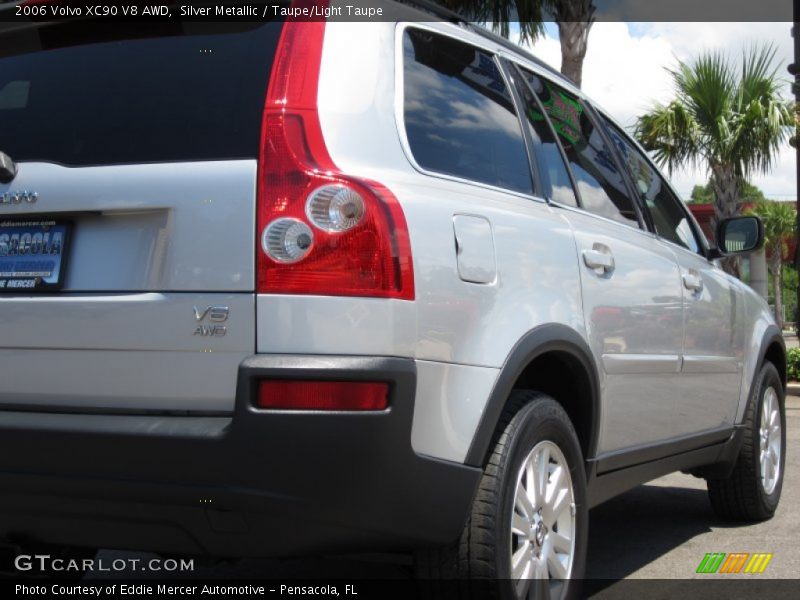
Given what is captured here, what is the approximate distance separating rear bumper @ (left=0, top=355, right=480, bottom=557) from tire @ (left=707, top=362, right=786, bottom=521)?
293cm

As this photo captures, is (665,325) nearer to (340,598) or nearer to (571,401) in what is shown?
(571,401)

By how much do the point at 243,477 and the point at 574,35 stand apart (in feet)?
41.6

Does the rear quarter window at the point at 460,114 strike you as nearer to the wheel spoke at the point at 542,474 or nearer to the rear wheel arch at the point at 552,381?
the rear wheel arch at the point at 552,381

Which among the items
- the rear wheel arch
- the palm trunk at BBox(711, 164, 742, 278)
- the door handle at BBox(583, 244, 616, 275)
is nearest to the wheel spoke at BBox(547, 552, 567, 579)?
the rear wheel arch

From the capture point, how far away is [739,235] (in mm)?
5238

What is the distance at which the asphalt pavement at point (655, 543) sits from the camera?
432cm

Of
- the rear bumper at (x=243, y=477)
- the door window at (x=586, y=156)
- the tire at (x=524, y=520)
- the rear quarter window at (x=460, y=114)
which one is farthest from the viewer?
the door window at (x=586, y=156)

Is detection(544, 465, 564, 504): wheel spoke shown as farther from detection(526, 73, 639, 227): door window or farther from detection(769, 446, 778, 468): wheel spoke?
detection(769, 446, 778, 468): wheel spoke

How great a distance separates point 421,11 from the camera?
10.6ft

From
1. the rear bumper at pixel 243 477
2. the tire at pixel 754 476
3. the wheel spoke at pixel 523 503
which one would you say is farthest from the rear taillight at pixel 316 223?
the tire at pixel 754 476

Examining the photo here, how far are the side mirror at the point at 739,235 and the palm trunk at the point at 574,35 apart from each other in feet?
30.4

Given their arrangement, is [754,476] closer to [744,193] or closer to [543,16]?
[543,16]

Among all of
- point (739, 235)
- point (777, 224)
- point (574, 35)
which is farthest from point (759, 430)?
point (777, 224)

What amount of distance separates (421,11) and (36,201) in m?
1.27
